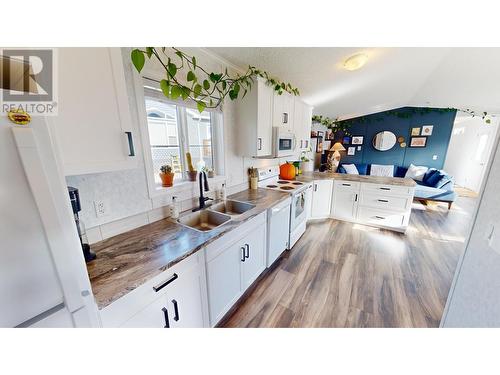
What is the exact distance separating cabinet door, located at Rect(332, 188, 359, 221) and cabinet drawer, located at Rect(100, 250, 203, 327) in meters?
3.20

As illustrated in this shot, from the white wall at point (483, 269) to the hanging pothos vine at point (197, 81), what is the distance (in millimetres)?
1795

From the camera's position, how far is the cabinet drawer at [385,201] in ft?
9.61

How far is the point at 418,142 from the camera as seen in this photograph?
5.20m

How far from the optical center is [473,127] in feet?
19.2

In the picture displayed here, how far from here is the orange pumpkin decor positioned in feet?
10.3

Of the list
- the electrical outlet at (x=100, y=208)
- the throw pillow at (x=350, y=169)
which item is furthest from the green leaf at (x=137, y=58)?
the throw pillow at (x=350, y=169)

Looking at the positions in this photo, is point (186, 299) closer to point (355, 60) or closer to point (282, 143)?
point (282, 143)

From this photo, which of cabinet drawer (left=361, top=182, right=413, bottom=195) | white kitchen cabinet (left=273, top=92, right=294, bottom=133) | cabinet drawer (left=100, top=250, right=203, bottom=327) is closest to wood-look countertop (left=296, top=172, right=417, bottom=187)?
cabinet drawer (left=361, top=182, right=413, bottom=195)

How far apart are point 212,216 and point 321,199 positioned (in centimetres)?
249

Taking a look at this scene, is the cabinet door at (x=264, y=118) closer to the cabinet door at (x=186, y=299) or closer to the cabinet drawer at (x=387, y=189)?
the cabinet door at (x=186, y=299)

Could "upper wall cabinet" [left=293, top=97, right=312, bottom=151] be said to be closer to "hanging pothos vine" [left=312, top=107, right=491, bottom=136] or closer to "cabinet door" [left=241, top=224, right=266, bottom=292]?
"hanging pothos vine" [left=312, top=107, right=491, bottom=136]

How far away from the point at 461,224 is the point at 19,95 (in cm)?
556

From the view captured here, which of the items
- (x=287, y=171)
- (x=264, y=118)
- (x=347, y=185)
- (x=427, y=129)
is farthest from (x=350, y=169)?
(x=264, y=118)
